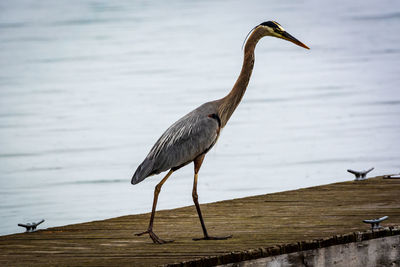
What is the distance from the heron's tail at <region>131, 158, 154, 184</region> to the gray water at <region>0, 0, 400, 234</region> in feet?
13.0

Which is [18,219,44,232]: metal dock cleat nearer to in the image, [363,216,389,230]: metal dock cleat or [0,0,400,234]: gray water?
[363,216,389,230]: metal dock cleat

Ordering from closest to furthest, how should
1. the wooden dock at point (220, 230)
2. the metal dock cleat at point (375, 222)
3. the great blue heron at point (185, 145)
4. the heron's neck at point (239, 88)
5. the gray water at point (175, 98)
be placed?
the wooden dock at point (220, 230), the metal dock cleat at point (375, 222), the great blue heron at point (185, 145), the heron's neck at point (239, 88), the gray water at point (175, 98)

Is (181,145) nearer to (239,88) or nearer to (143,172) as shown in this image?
(143,172)

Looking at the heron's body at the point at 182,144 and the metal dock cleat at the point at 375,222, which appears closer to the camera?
the metal dock cleat at the point at 375,222

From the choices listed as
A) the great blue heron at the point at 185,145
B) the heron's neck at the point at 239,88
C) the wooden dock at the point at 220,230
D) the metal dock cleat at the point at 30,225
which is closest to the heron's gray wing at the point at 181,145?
the great blue heron at the point at 185,145

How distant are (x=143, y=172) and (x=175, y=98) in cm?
1169

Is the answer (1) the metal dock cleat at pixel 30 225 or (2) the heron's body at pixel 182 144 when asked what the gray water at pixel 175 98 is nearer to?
(1) the metal dock cleat at pixel 30 225

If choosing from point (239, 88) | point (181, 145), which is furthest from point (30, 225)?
point (239, 88)

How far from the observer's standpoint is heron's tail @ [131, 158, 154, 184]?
5.69 metres

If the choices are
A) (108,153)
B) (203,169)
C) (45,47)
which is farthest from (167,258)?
(45,47)

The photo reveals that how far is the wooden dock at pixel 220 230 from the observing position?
5250 mm

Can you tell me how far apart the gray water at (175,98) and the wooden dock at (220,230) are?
3192 mm

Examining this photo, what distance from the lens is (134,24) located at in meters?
29.5

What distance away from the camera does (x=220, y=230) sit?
6016mm
